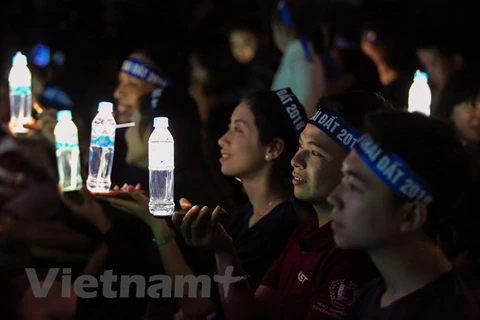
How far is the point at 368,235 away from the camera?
2.91m

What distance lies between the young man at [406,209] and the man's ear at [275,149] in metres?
1.34

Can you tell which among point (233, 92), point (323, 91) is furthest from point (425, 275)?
point (233, 92)

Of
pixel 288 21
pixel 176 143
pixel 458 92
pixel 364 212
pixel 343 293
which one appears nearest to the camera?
pixel 364 212

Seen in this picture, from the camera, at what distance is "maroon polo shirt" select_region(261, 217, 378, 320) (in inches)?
132

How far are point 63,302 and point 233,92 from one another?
14.3ft

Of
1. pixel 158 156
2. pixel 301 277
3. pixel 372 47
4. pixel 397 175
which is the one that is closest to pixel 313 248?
pixel 301 277

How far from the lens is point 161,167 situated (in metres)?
4.18

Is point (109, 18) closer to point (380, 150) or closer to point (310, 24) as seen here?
point (310, 24)

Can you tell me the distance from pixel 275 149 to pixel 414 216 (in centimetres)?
150

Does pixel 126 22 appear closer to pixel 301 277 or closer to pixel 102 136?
pixel 102 136

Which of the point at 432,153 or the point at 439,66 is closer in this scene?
the point at 432,153

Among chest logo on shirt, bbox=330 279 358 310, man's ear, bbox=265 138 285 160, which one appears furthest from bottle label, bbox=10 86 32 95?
chest logo on shirt, bbox=330 279 358 310

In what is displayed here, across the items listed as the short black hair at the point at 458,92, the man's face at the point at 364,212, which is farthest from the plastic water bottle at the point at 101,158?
the short black hair at the point at 458,92

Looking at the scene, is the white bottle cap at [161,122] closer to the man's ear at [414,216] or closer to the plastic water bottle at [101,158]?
the plastic water bottle at [101,158]
